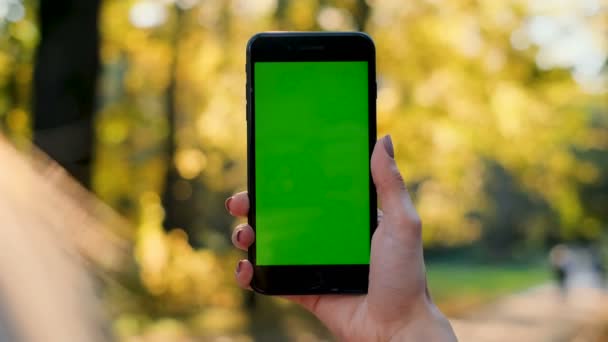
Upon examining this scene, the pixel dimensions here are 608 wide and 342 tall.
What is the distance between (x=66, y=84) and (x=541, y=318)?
1404 centimetres

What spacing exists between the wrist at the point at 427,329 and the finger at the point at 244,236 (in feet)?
2.17

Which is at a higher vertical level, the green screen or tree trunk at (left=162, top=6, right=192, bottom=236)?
the green screen

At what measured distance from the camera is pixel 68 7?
6359 millimetres

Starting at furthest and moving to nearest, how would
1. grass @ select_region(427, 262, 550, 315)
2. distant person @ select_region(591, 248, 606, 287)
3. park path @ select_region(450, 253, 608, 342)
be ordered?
distant person @ select_region(591, 248, 606, 287) < grass @ select_region(427, 262, 550, 315) < park path @ select_region(450, 253, 608, 342)

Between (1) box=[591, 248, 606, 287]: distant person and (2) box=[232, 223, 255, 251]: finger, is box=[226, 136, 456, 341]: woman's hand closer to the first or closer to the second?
(2) box=[232, 223, 255, 251]: finger

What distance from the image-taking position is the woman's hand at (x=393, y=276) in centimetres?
235

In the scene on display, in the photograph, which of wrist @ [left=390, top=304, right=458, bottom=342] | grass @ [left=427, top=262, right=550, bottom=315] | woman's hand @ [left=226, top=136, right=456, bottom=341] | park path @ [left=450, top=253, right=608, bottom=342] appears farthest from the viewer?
grass @ [left=427, top=262, right=550, bottom=315]

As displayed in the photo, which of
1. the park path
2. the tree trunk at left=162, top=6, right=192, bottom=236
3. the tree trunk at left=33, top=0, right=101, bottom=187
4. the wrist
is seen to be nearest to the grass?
the park path

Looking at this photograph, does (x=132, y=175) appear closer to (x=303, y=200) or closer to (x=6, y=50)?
(x=6, y=50)

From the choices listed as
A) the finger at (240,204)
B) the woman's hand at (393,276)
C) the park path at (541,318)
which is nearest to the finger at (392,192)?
the woman's hand at (393,276)

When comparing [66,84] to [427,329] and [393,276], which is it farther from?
[427,329]

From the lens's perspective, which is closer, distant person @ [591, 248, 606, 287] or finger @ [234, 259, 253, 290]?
finger @ [234, 259, 253, 290]

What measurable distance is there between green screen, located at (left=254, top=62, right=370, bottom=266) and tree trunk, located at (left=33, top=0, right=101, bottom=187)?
155 inches

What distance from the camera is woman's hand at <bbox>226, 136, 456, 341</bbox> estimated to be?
2.35 metres
